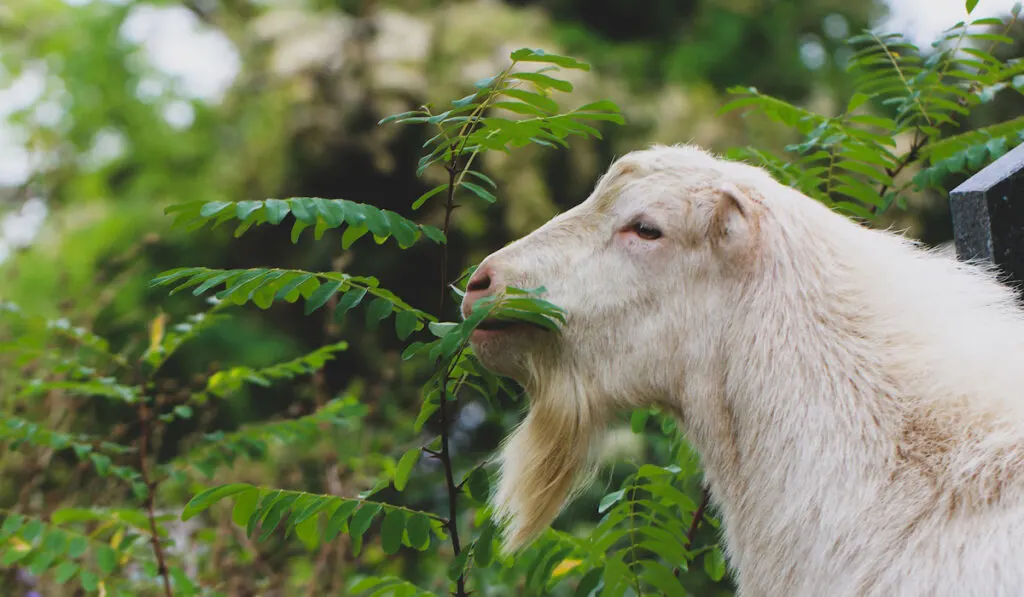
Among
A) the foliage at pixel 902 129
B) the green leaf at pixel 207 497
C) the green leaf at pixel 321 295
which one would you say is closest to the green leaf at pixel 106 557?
the green leaf at pixel 207 497

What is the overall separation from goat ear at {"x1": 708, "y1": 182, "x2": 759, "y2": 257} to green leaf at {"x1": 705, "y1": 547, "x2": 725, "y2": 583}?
92 centimetres

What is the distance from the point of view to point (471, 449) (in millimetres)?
7367

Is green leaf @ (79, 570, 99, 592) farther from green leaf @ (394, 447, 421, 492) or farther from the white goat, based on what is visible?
the white goat

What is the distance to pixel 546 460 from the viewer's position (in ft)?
7.37

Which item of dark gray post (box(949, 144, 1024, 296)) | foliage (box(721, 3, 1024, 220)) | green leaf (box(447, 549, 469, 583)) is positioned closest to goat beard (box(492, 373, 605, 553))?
green leaf (box(447, 549, 469, 583))

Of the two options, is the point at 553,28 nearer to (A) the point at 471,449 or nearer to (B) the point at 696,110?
(B) the point at 696,110

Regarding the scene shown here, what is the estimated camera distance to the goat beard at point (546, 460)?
7.11 ft

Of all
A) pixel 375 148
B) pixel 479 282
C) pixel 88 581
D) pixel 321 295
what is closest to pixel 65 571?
pixel 88 581

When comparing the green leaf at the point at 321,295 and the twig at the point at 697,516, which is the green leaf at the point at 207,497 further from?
the twig at the point at 697,516

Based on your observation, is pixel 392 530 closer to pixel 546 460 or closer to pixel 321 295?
pixel 546 460

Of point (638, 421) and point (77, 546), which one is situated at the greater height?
point (638, 421)

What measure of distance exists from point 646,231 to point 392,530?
832mm

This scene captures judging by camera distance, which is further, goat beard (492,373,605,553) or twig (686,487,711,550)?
twig (686,487,711,550)

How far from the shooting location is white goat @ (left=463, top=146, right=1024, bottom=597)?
1.74m
